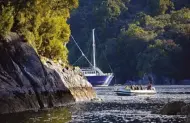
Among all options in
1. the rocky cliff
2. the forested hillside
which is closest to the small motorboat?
the rocky cliff

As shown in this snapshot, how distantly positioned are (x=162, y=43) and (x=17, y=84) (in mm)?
113108

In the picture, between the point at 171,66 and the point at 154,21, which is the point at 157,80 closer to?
Result: the point at 171,66

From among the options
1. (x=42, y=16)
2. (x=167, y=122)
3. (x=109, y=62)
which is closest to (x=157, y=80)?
(x=109, y=62)

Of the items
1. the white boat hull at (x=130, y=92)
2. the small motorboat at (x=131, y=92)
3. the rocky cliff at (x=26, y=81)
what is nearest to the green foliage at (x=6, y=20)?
the rocky cliff at (x=26, y=81)

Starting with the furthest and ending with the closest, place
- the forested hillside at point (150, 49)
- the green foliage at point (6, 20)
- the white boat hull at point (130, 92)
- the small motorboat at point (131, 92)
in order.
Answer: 1. the forested hillside at point (150, 49)
2. the white boat hull at point (130, 92)
3. the small motorboat at point (131, 92)
4. the green foliage at point (6, 20)

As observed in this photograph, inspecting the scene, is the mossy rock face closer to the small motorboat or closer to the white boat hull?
the small motorboat

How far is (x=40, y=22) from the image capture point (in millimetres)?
67000

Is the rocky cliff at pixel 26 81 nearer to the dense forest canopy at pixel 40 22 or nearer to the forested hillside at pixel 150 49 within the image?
the dense forest canopy at pixel 40 22

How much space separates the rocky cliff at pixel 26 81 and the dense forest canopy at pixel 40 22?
7.24 feet

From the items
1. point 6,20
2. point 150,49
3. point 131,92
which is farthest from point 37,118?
point 150,49

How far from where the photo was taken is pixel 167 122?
3984 cm

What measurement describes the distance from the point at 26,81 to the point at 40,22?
43.5 feet

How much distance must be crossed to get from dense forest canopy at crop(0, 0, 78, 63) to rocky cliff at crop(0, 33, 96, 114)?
86.9 inches

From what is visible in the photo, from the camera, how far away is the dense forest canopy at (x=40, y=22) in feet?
196
